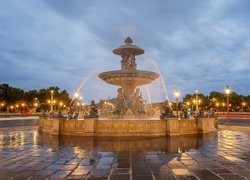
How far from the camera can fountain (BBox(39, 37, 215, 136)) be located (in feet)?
52.9

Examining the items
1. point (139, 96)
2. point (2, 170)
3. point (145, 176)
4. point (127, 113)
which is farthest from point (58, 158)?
point (139, 96)

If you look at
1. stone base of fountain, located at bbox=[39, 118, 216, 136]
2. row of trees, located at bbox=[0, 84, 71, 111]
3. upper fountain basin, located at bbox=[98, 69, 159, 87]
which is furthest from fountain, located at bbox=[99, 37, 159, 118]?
row of trees, located at bbox=[0, 84, 71, 111]

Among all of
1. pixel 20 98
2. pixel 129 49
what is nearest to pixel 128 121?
pixel 129 49

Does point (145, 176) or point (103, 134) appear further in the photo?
point (103, 134)

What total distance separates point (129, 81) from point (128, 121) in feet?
23.1

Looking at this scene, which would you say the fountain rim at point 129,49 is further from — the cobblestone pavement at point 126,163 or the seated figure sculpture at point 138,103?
the cobblestone pavement at point 126,163

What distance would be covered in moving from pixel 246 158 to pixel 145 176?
14.7 feet

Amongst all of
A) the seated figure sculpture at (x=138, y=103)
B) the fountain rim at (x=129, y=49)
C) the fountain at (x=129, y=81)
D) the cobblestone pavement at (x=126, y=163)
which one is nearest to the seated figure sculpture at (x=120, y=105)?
the fountain at (x=129, y=81)

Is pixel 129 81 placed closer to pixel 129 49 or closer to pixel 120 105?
pixel 120 105

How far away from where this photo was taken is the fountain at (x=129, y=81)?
21906 millimetres

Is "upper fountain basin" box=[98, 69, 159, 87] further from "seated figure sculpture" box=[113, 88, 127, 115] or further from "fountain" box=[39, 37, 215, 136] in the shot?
"seated figure sculpture" box=[113, 88, 127, 115]

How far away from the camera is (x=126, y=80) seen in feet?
73.7

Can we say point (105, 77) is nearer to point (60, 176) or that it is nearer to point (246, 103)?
point (60, 176)

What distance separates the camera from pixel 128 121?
52.7 ft
